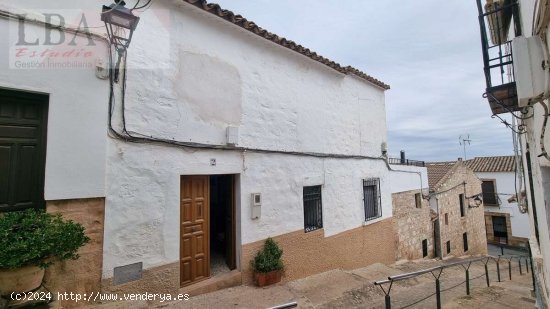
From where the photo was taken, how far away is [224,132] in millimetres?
5336

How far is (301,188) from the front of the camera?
22.1 ft

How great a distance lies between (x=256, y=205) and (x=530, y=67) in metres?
4.55

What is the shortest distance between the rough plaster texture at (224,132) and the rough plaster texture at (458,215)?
30.4 feet

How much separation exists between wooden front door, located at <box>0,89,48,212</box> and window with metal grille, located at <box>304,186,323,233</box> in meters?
5.16

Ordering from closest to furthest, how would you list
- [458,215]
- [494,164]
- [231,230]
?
[231,230], [458,215], [494,164]

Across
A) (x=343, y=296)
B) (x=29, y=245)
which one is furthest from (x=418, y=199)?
(x=29, y=245)

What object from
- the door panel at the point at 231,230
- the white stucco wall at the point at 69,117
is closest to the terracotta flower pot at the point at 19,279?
the white stucco wall at the point at 69,117

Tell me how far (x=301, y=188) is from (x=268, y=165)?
1.19 meters

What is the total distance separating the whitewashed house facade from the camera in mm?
3602

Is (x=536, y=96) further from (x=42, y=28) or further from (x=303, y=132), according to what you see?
(x=42, y=28)

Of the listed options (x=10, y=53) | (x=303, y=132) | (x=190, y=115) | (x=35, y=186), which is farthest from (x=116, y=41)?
(x=303, y=132)

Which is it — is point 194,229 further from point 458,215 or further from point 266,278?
point 458,215

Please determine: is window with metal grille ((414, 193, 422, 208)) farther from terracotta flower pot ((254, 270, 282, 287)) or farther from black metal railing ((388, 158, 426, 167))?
terracotta flower pot ((254, 270, 282, 287))

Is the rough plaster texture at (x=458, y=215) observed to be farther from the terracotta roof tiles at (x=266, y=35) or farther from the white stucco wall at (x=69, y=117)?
the white stucco wall at (x=69, y=117)
